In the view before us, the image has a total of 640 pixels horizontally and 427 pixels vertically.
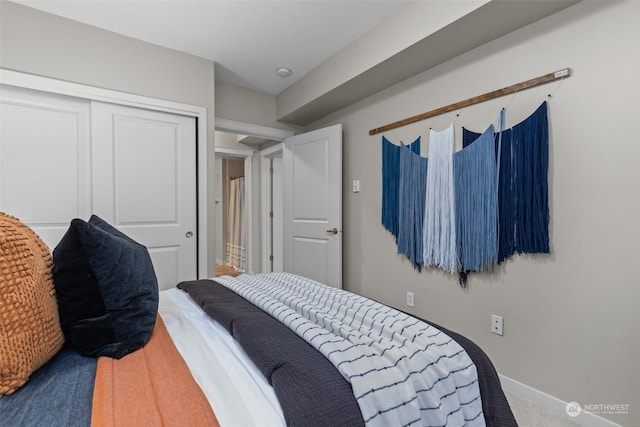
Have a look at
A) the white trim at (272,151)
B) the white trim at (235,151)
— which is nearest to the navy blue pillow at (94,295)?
the white trim at (272,151)

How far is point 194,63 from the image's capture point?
2.72 metres

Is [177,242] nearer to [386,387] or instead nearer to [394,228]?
[394,228]

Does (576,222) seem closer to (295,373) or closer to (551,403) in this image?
(551,403)

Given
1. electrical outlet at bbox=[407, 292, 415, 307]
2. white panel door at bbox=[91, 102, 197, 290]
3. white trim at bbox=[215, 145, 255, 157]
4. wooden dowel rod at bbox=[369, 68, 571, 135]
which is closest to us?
wooden dowel rod at bbox=[369, 68, 571, 135]

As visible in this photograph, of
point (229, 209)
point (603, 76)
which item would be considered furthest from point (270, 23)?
point (229, 209)

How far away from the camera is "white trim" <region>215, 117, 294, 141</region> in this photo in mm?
3217

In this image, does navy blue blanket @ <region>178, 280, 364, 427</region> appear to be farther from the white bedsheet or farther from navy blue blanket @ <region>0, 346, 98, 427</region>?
navy blue blanket @ <region>0, 346, 98, 427</region>

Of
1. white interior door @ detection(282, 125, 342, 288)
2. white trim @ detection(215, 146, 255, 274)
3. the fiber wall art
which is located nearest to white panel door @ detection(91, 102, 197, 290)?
white interior door @ detection(282, 125, 342, 288)

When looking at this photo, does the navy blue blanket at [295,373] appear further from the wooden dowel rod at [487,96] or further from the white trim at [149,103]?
the wooden dowel rod at [487,96]

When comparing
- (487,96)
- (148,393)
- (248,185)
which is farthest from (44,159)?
(487,96)

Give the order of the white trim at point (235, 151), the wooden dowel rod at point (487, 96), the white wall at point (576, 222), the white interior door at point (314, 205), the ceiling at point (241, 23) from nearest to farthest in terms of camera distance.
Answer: the white wall at point (576, 222)
the wooden dowel rod at point (487, 96)
the ceiling at point (241, 23)
the white interior door at point (314, 205)
the white trim at point (235, 151)

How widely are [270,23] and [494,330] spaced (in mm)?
2652

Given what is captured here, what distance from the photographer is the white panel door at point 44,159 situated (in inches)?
81.9

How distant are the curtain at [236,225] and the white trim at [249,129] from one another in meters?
2.31
